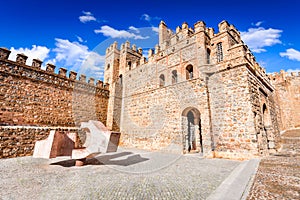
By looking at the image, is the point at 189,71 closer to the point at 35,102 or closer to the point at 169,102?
the point at 169,102

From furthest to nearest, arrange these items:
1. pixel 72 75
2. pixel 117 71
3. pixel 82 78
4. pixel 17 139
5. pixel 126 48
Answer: pixel 117 71
pixel 126 48
pixel 82 78
pixel 72 75
pixel 17 139

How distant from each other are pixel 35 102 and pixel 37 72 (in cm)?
205

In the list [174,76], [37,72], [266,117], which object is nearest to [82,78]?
[37,72]

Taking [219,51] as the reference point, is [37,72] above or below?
below

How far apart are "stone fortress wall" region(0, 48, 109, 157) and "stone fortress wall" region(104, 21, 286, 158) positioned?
9.59 ft

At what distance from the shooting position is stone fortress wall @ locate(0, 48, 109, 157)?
7602 millimetres

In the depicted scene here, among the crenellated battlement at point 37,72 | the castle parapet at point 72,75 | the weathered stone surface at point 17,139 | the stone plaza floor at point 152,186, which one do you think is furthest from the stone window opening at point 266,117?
the castle parapet at point 72,75

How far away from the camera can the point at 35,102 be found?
30.2ft

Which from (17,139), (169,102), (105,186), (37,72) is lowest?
(105,186)

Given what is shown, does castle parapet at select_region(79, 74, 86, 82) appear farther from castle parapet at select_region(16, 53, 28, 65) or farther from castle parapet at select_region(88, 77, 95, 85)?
castle parapet at select_region(16, 53, 28, 65)

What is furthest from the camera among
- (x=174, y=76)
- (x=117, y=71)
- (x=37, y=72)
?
(x=117, y=71)

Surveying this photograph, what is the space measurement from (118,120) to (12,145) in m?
7.38

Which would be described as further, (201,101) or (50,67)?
(50,67)

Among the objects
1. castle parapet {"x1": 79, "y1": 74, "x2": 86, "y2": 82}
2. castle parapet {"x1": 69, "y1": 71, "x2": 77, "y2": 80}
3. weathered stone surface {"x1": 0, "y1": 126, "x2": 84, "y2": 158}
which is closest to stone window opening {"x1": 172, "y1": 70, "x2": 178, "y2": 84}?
castle parapet {"x1": 79, "y1": 74, "x2": 86, "y2": 82}
